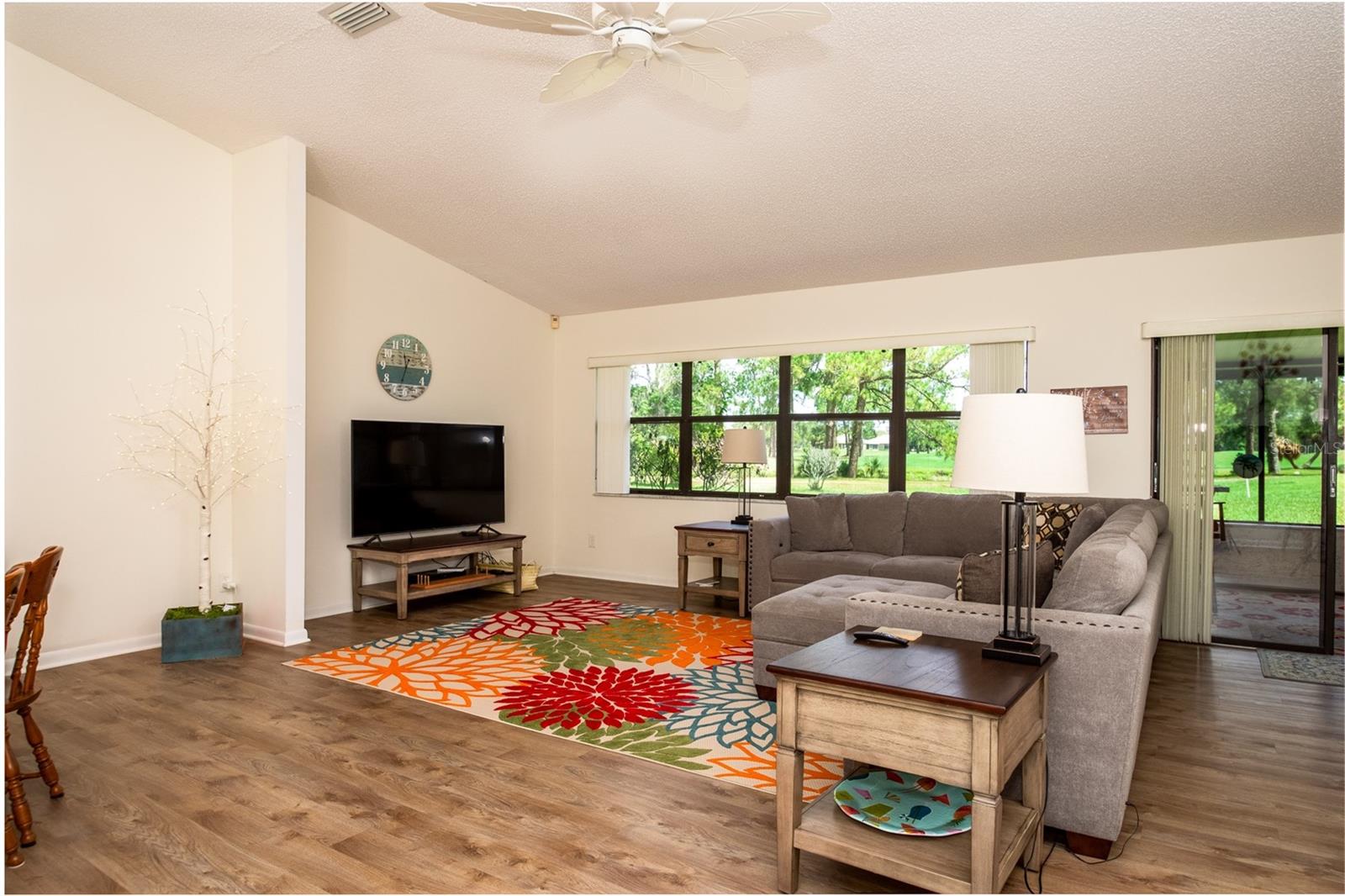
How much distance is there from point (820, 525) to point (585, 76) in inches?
144

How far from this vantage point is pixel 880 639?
95.8 inches

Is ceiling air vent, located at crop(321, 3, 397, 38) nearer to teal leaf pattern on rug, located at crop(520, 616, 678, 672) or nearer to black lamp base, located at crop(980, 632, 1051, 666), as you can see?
teal leaf pattern on rug, located at crop(520, 616, 678, 672)

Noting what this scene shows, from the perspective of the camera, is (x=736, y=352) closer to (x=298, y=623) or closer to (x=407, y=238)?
(x=407, y=238)

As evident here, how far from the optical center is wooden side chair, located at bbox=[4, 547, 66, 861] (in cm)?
238

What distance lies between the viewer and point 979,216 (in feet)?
15.8

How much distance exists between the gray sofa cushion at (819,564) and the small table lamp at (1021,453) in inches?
110

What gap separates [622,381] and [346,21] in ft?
13.1

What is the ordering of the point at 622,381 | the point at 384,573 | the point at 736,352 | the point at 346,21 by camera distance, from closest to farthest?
the point at 346,21 → the point at 384,573 → the point at 736,352 → the point at 622,381

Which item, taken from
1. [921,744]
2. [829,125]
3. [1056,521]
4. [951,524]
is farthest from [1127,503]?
[921,744]

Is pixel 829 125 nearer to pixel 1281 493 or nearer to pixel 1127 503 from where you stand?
pixel 1127 503

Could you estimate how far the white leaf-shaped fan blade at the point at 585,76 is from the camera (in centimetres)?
284

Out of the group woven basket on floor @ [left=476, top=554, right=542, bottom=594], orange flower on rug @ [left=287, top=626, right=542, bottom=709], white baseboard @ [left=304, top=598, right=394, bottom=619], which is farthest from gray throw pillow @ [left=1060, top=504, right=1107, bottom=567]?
white baseboard @ [left=304, top=598, right=394, bottom=619]

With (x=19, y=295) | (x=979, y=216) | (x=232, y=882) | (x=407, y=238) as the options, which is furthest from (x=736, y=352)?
(x=232, y=882)

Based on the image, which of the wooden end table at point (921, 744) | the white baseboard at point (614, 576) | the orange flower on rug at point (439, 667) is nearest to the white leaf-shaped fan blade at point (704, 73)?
the wooden end table at point (921, 744)
